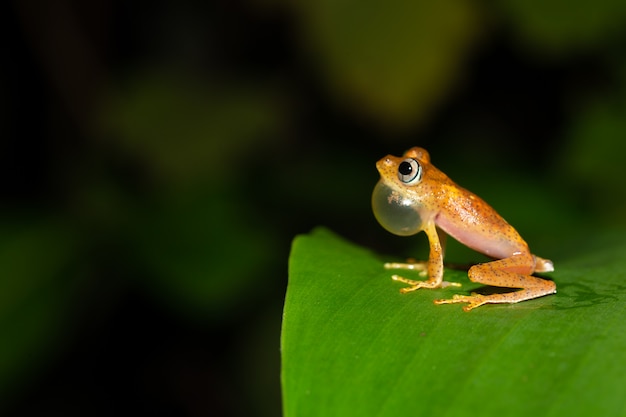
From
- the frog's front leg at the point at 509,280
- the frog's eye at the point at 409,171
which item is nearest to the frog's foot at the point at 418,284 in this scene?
the frog's front leg at the point at 509,280

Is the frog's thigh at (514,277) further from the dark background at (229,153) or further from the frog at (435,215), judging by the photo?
the dark background at (229,153)

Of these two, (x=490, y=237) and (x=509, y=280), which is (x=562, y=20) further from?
(x=509, y=280)

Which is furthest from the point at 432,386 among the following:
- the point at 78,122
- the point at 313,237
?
the point at 78,122

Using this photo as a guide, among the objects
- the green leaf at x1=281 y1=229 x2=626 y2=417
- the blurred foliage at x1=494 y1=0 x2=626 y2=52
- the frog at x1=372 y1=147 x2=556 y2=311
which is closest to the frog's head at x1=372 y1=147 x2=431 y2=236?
the frog at x1=372 y1=147 x2=556 y2=311

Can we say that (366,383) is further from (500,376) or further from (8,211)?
(8,211)

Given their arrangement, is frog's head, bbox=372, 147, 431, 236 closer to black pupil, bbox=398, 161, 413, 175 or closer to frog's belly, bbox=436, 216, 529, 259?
black pupil, bbox=398, 161, 413, 175
